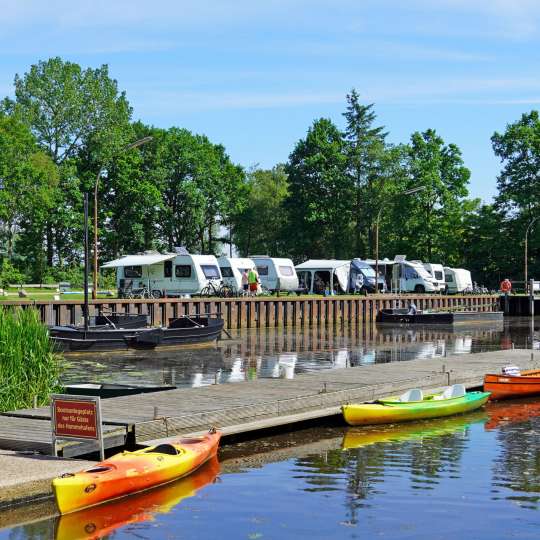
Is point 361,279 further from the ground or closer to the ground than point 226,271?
closer to the ground

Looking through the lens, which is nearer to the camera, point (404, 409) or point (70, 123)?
point (404, 409)

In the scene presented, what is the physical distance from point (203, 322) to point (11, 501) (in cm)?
2868

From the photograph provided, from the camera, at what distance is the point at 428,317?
57.6m

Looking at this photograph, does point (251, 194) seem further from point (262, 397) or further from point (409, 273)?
point (262, 397)

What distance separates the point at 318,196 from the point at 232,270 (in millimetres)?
33647

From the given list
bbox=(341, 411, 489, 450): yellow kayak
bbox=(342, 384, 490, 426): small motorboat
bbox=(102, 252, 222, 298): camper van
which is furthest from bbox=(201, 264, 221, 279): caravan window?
bbox=(341, 411, 489, 450): yellow kayak

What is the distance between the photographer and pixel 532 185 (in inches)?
3447

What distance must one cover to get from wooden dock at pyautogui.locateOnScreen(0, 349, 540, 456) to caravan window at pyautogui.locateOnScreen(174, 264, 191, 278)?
108 ft

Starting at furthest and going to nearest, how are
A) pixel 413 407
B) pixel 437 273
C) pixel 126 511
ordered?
pixel 437 273, pixel 413 407, pixel 126 511

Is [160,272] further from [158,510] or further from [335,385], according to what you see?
[158,510]

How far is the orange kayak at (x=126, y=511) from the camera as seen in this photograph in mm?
11586

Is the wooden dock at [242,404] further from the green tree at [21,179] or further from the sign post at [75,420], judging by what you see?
the green tree at [21,179]

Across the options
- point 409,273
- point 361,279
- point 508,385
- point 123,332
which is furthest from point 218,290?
point 508,385

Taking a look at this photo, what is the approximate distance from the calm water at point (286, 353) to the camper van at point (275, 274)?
10110 millimetres
